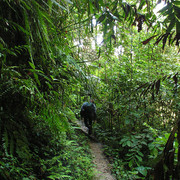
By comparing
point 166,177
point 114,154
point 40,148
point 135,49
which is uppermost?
point 135,49

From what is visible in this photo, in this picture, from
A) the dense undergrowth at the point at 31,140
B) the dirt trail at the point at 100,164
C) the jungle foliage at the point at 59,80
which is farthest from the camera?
the dirt trail at the point at 100,164

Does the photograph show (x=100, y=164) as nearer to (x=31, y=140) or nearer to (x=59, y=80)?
(x=31, y=140)

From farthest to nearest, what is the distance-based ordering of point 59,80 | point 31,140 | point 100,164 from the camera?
point 100,164 < point 31,140 < point 59,80

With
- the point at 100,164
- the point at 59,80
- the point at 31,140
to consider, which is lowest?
the point at 100,164

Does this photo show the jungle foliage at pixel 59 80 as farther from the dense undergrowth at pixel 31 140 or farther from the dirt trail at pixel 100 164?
the dirt trail at pixel 100 164

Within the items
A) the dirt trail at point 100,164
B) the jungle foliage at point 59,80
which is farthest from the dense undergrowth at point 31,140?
the dirt trail at point 100,164

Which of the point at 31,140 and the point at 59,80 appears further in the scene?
the point at 31,140

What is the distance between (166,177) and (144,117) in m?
4.17

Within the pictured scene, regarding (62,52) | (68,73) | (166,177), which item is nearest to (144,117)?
(68,73)

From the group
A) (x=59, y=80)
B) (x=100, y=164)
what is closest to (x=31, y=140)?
(x=59, y=80)

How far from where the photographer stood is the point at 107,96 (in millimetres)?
5648

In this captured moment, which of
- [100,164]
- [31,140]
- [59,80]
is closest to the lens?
[59,80]

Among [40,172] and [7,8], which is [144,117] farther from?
[7,8]

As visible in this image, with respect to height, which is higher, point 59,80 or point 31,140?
point 59,80
